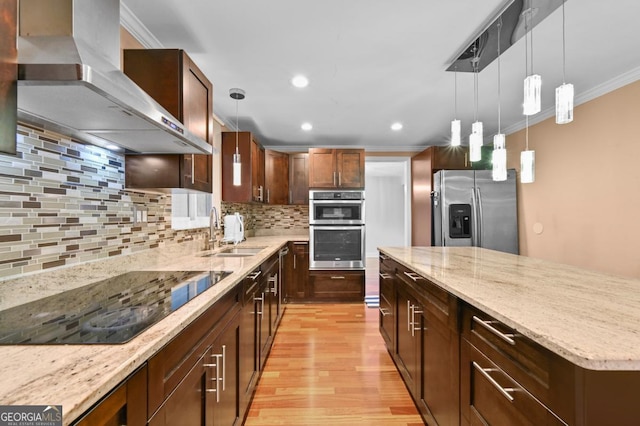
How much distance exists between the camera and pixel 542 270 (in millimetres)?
1612

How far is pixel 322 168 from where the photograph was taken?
13.6 feet

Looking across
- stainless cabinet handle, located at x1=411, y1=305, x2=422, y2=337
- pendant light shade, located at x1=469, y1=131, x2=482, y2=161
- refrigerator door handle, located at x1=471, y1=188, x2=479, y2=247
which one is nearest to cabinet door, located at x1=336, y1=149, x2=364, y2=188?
refrigerator door handle, located at x1=471, y1=188, x2=479, y2=247

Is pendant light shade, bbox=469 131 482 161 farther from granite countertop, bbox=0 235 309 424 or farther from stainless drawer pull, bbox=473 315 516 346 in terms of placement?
granite countertop, bbox=0 235 309 424

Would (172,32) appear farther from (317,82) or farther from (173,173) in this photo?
(317,82)

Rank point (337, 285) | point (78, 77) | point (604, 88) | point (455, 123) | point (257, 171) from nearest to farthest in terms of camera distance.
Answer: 1. point (78, 77)
2. point (455, 123)
3. point (604, 88)
4. point (257, 171)
5. point (337, 285)

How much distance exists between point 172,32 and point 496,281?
2.39 meters

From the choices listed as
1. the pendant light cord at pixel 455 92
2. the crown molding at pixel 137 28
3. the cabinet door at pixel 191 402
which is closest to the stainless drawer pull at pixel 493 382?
the cabinet door at pixel 191 402

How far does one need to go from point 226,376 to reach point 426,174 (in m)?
3.85

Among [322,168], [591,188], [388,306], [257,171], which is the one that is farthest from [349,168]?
[591,188]

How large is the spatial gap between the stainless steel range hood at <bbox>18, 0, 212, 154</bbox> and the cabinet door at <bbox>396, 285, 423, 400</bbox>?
5.44 feet

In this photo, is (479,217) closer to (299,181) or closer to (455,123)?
(455,123)

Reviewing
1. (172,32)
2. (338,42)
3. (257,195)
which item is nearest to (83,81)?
(172,32)

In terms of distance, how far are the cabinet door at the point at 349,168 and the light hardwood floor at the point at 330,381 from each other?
1.88 meters

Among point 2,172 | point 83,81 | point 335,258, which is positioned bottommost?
point 335,258
